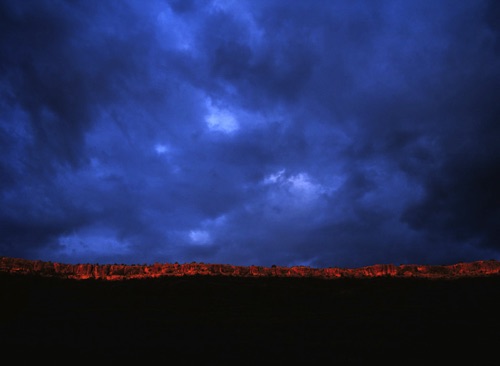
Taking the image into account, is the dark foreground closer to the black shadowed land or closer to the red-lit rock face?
the black shadowed land

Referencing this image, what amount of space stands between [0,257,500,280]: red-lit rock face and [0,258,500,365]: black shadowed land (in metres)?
0.23

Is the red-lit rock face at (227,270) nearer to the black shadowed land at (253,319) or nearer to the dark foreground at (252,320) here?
the black shadowed land at (253,319)

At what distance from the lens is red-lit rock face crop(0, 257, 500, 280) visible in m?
9.26

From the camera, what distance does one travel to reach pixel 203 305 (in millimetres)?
7969

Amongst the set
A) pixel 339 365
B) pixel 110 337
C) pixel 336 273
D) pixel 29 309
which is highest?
pixel 336 273

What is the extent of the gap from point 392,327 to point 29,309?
340 inches

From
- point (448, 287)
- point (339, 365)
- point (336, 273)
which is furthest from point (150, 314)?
point (448, 287)

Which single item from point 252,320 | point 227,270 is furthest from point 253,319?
point 227,270

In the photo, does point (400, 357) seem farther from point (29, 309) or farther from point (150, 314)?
point (29, 309)

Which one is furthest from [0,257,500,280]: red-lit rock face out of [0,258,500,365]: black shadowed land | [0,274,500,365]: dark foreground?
[0,274,500,365]: dark foreground

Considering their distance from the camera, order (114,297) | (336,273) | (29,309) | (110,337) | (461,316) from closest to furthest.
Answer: (110,337) → (461,316) → (29,309) → (114,297) → (336,273)

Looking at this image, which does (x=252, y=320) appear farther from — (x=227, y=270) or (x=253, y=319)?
(x=227, y=270)

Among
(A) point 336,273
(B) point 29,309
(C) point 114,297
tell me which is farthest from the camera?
(A) point 336,273

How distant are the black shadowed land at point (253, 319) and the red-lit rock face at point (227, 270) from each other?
235 millimetres
